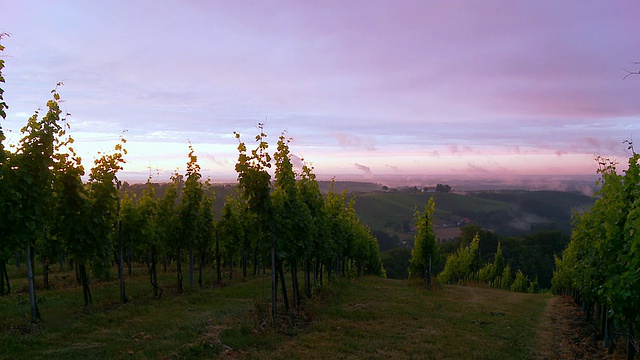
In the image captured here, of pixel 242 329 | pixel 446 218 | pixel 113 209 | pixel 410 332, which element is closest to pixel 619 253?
pixel 410 332

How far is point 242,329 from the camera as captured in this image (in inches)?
460

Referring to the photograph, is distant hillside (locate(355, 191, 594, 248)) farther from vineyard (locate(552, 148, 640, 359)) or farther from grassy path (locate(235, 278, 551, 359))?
vineyard (locate(552, 148, 640, 359))

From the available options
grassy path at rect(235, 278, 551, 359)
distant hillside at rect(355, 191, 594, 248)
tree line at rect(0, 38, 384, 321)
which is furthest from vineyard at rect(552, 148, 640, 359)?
distant hillside at rect(355, 191, 594, 248)

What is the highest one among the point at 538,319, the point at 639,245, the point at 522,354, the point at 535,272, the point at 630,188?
the point at 630,188

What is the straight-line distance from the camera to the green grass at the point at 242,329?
986 centimetres

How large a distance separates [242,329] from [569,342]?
484 inches

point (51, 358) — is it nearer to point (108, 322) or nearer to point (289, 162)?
point (108, 322)

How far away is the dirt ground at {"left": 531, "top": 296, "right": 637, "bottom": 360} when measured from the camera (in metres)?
12.6

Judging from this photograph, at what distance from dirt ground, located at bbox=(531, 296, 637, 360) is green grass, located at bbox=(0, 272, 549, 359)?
0.55 m

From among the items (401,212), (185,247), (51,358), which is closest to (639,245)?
(51,358)

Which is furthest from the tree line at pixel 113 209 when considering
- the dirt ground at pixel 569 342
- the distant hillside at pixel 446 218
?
the distant hillside at pixel 446 218

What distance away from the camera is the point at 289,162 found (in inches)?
620

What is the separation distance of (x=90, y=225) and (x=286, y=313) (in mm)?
7824

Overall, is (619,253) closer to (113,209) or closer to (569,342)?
(569,342)
